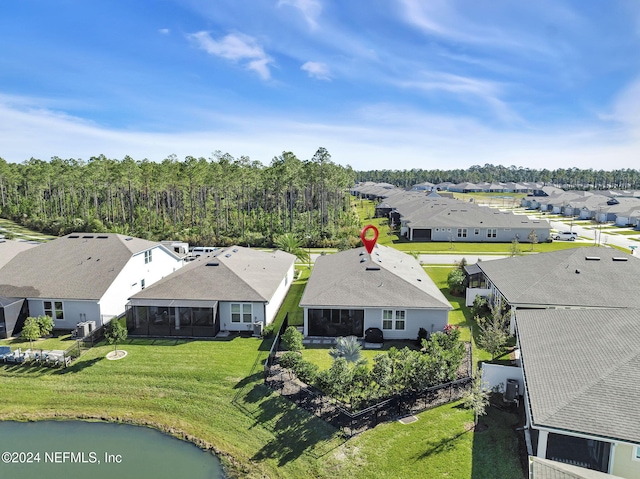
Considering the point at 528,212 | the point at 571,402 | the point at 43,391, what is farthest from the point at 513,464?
the point at 528,212

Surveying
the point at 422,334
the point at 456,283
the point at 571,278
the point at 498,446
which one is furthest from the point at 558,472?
the point at 456,283

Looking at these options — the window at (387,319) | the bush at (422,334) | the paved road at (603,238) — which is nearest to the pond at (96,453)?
the window at (387,319)

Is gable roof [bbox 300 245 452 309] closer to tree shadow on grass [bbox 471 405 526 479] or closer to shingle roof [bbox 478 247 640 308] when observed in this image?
shingle roof [bbox 478 247 640 308]

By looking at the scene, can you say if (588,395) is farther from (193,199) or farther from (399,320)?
(193,199)

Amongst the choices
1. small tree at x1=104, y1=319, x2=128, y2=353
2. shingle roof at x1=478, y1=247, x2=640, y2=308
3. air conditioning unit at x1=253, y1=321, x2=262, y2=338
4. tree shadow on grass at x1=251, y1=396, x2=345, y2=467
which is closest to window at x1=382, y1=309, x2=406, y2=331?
shingle roof at x1=478, y1=247, x2=640, y2=308

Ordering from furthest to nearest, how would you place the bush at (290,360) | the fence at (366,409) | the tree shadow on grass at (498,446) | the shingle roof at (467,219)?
1. the shingle roof at (467,219)
2. the bush at (290,360)
3. the fence at (366,409)
4. the tree shadow on grass at (498,446)

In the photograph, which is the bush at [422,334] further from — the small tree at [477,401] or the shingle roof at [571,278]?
the small tree at [477,401]
